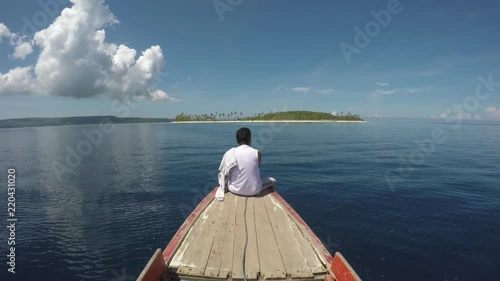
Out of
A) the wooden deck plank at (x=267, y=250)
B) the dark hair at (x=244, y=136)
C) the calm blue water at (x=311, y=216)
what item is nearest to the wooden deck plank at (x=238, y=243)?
the wooden deck plank at (x=267, y=250)

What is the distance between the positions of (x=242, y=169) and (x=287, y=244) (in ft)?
9.76

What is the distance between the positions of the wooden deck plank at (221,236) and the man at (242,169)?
0.47 m

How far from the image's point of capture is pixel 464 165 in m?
29.6

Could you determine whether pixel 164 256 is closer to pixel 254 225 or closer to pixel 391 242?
pixel 254 225

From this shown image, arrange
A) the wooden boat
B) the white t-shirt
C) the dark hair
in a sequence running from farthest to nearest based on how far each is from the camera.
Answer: the dark hair, the white t-shirt, the wooden boat

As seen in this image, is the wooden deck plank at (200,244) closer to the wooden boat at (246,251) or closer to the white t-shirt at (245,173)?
the wooden boat at (246,251)

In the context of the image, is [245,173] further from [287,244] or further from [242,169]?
[287,244]

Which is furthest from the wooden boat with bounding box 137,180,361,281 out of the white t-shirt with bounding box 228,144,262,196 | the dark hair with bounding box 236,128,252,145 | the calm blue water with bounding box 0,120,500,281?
the calm blue water with bounding box 0,120,500,281

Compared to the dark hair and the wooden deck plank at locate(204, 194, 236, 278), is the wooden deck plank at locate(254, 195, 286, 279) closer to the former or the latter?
the wooden deck plank at locate(204, 194, 236, 278)

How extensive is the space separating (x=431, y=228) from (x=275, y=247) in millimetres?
11686

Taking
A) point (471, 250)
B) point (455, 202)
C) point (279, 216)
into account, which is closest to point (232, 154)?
point (279, 216)

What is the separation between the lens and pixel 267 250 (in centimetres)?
570

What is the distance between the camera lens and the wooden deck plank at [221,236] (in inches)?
201

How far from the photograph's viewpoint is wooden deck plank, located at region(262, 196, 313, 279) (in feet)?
16.7
